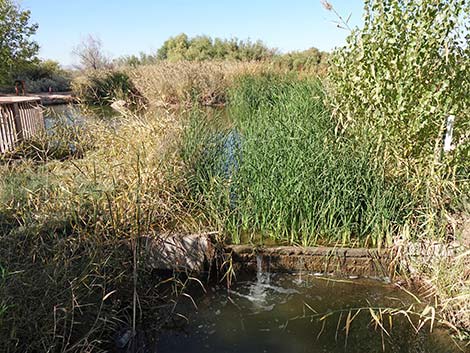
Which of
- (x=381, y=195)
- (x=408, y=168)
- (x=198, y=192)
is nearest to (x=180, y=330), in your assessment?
(x=198, y=192)

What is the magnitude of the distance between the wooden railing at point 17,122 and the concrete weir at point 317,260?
138 inches

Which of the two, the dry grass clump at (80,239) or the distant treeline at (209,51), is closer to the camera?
the dry grass clump at (80,239)

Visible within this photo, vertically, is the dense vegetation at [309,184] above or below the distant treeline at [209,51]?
below

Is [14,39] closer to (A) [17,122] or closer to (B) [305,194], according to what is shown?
(A) [17,122]

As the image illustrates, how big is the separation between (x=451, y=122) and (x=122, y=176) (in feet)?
8.51

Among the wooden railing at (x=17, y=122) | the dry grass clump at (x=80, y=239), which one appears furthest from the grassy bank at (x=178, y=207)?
the wooden railing at (x=17, y=122)

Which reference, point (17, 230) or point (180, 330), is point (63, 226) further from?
point (180, 330)

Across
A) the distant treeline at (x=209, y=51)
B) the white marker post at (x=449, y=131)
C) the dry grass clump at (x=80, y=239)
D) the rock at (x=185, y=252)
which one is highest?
the distant treeline at (x=209, y=51)

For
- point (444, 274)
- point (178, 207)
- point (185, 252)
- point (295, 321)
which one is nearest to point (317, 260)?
point (295, 321)

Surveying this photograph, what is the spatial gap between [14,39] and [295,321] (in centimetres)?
1211

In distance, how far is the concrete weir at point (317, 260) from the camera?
2965mm

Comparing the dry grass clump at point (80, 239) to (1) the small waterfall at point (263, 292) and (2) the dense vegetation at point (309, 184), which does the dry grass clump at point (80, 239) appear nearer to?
(2) the dense vegetation at point (309, 184)

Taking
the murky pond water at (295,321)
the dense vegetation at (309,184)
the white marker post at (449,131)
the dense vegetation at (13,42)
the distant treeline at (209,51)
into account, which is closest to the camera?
the murky pond water at (295,321)

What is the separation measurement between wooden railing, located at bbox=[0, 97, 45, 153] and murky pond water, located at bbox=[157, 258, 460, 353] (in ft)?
12.0
